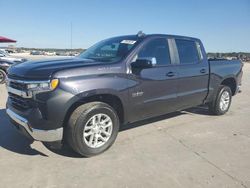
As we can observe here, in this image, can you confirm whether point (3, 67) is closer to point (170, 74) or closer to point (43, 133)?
point (170, 74)

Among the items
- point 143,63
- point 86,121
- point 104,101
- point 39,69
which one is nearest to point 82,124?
point 86,121

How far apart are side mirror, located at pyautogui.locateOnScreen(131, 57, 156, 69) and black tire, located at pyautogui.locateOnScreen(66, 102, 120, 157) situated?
806mm

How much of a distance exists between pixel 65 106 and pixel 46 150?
3.36 feet

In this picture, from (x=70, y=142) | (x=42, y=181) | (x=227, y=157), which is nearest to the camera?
(x=42, y=181)

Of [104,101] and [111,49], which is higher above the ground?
[111,49]

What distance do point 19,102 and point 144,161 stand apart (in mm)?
1970

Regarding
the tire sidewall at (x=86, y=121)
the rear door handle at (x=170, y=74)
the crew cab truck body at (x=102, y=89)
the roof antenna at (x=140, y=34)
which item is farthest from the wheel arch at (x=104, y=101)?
the roof antenna at (x=140, y=34)

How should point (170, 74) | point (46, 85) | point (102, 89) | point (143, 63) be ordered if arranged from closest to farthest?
point (46, 85) < point (102, 89) < point (143, 63) < point (170, 74)

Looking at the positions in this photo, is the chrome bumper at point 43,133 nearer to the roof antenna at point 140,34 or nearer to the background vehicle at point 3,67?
the roof antenna at point 140,34

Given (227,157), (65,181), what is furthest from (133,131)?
(65,181)

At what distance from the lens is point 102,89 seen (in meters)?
3.99

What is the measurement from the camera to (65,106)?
12.0 ft

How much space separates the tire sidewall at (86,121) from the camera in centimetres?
382

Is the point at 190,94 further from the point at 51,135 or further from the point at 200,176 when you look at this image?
the point at 51,135
